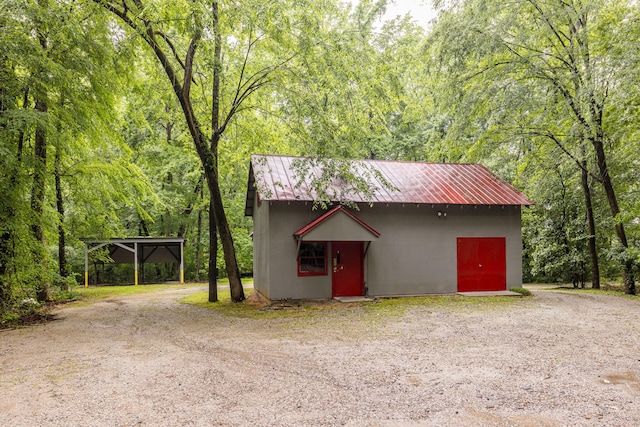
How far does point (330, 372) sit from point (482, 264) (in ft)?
33.0

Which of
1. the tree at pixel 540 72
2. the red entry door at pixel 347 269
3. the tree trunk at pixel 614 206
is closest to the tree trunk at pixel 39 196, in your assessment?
the red entry door at pixel 347 269

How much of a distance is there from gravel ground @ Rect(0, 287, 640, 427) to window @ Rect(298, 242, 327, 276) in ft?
9.50

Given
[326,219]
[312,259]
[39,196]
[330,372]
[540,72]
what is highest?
[540,72]

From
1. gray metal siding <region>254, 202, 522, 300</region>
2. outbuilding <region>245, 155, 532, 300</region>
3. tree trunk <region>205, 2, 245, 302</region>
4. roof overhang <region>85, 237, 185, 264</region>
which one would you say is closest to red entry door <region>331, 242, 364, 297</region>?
outbuilding <region>245, 155, 532, 300</region>

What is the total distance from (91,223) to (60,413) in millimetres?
14107

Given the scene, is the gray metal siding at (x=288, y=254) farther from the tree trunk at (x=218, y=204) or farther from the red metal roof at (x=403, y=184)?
the tree trunk at (x=218, y=204)

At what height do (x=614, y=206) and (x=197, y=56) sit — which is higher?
(x=197, y=56)

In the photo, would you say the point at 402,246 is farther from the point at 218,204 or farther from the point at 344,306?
the point at 218,204

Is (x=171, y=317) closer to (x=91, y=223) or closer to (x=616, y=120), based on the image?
(x=91, y=223)

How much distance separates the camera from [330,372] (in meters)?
5.58

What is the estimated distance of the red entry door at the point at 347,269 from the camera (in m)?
13.0

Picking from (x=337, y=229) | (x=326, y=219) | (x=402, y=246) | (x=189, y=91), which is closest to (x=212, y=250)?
(x=326, y=219)

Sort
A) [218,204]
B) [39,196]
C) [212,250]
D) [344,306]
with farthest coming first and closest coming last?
[212,250] → [218,204] → [39,196] → [344,306]

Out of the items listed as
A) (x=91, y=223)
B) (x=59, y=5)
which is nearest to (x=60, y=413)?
(x=59, y=5)
